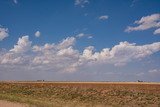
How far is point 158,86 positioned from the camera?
5184cm

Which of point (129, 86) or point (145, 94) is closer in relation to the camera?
point (145, 94)

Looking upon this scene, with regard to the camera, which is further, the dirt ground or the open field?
the open field

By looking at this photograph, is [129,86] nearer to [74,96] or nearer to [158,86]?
[158,86]

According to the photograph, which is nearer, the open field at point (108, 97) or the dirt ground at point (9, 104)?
the dirt ground at point (9, 104)

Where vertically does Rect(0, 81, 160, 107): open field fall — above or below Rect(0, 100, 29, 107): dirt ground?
above

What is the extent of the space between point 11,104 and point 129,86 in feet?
82.8

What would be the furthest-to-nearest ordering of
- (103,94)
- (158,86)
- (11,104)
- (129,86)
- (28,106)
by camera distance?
1. (129,86)
2. (158,86)
3. (103,94)
4. (11,104)
5. (28,106)

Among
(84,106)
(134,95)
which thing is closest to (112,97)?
(134,95)

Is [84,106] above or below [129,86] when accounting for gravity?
below

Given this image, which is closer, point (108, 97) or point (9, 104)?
point (9, 104)

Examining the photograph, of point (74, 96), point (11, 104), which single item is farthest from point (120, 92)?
point (11, 104)

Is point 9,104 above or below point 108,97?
below

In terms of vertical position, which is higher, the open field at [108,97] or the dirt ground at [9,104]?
the open field at [108,97]

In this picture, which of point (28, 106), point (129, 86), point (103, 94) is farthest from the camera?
point (129, 86)
